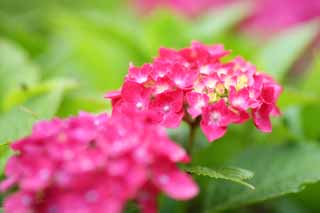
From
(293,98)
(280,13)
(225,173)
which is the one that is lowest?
(225,173)

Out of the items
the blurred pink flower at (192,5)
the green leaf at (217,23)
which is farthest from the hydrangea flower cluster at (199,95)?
the blurred pink flower at (192,5)

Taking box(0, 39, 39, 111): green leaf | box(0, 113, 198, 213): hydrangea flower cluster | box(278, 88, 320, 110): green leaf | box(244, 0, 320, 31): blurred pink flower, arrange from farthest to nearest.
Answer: box(244, 0, 320, 31): blurred pink flower
box(0, 39, 39, 111): green leaf
box(278, 88, 320, 110): green leaf
box(0, 113, 198, 213): hydrangea flower cluster

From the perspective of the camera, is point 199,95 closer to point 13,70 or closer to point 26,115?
point 26,115

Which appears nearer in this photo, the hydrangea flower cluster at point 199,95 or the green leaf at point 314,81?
the hydrangea flower cluster at point 199,95

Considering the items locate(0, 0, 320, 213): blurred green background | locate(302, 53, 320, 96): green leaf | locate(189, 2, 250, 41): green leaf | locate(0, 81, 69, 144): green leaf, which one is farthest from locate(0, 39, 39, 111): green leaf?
locate(302, 53, 320, 96): green leaf

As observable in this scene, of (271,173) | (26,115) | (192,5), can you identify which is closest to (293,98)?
(271,173)

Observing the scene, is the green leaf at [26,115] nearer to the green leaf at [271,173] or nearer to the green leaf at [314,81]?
the green leaf at [271,173]

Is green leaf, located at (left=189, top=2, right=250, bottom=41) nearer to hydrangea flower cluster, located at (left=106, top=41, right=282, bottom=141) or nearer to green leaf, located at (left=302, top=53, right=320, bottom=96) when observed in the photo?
green leaf, located at (left=302, top=53, right=320, bottom=96)
